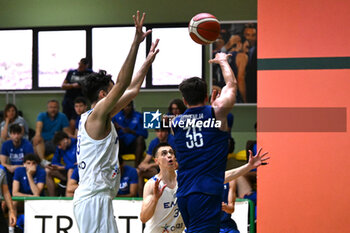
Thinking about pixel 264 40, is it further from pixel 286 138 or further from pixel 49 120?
pixel 49 120

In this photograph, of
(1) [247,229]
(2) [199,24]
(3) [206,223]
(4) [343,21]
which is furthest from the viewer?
(1) [247,229]

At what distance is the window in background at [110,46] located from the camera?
1304 centimetres

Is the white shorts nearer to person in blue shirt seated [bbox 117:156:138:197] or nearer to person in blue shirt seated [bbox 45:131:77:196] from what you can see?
person in blue shirt seated [bbox 117:156:138:197]

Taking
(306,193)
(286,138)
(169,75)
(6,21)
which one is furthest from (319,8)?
(6,21)

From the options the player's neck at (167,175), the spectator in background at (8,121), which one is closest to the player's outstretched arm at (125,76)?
the player's neck at (167,175)

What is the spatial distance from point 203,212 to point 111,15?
28.4 feet

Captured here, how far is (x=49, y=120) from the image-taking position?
11.8 m

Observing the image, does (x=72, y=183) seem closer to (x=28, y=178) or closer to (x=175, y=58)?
(x=28, y=178)

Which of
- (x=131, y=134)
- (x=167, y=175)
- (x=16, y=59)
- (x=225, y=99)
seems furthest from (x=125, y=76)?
(x=16, y=59)

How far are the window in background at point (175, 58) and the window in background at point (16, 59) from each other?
269 cm

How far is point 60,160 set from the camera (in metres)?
10.5

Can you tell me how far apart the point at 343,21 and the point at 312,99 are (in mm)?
936

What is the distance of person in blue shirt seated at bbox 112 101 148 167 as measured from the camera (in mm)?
10453

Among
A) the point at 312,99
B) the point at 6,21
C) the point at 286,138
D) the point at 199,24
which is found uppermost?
the point at 6,21
